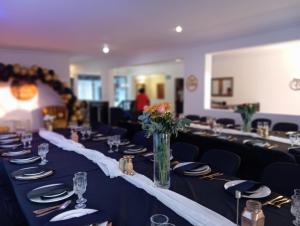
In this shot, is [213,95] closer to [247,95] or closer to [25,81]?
[247,95]

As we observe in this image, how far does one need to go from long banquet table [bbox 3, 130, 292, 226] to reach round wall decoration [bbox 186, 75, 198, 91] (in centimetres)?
443

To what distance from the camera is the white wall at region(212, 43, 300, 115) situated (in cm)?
681

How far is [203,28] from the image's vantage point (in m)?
4.48

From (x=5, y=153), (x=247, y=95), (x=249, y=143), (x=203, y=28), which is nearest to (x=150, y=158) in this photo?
(x=249, y=143)

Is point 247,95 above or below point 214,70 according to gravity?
below

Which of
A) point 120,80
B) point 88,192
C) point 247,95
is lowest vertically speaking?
point 88,192

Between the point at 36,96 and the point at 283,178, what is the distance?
22.1ft

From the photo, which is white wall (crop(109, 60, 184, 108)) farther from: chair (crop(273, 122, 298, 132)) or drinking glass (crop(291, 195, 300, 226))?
drinking glass (crop(291, 195, 300, 226))

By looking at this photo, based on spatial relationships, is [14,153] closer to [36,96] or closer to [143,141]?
[143,141]

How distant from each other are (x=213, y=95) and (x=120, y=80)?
5.70 meters

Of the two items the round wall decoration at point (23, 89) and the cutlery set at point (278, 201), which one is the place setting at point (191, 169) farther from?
the round wall decoration at point (23, 89)

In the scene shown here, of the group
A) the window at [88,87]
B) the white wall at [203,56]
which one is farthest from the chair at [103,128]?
the window at [88,87]

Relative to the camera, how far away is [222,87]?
8570 millimetres

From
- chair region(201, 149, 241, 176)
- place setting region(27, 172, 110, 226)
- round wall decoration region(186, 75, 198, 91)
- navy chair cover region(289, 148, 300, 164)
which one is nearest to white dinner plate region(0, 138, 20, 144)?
place setting region(27, 172, 110, 226)
